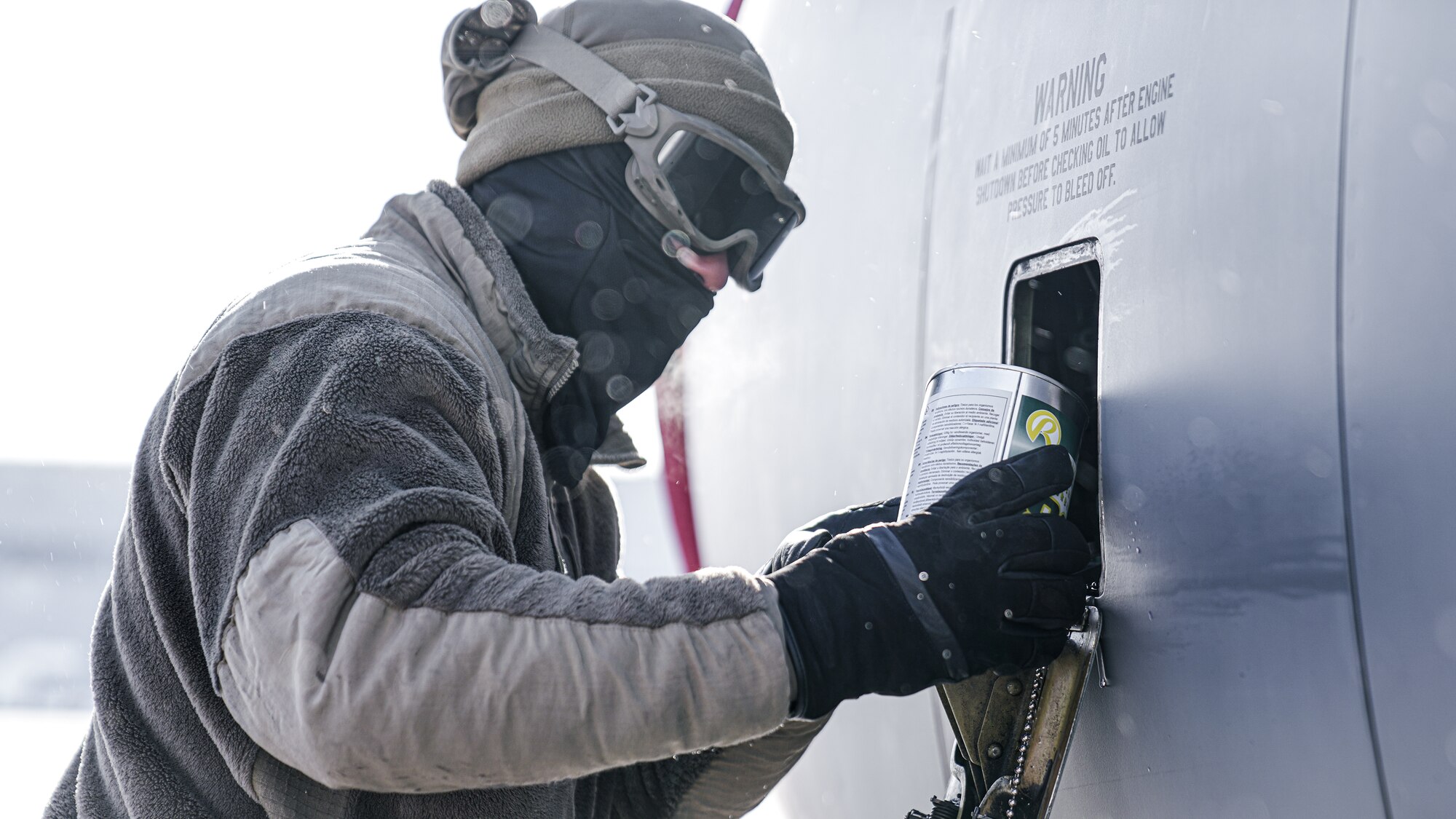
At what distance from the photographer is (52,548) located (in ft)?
46.1

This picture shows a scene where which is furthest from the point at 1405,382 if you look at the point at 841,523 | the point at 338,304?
the point at 338,304

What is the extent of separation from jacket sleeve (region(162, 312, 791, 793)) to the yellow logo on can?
13.6 inches

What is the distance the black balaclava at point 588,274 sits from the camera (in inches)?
69.2

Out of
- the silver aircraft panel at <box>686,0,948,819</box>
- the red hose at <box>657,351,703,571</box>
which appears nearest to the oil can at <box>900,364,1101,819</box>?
the silver aircraft panel at <box>686,0,948,819</box>

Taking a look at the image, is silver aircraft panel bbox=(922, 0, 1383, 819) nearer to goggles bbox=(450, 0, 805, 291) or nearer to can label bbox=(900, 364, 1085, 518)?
can label bbox=(900, 364, 1085, 518)

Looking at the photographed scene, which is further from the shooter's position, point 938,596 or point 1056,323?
point 1056,323

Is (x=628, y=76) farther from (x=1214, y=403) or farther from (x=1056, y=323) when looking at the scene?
(x=1214, y=403)

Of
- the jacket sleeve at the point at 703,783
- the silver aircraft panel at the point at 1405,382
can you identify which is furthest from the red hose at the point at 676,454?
the silver aircraft panel at the point at 1405,382

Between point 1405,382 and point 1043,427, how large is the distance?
1.32 feet

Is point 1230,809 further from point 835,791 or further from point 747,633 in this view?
point 835,791

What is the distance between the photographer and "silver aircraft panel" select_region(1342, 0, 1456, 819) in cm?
94

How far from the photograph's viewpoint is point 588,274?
5.79ft

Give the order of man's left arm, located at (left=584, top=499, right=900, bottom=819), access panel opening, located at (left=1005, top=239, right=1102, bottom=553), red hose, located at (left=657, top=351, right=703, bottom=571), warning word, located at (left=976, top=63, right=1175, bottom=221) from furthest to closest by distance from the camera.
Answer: red hose, located at (left=657, top=351, right=703, bottom=571), man's left arm, located at (left=584, top=499, right=900, bottom=819), access panel opening, located at (left=1005, top=239, right=1102, bottom=553), warning word, located at (left=976, top=63, right=1175, bottom=221)

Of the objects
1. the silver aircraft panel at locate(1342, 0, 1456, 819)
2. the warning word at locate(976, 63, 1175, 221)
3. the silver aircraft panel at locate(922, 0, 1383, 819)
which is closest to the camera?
the silver aircraft panel at locate(1342, 0, 1456, 819)
